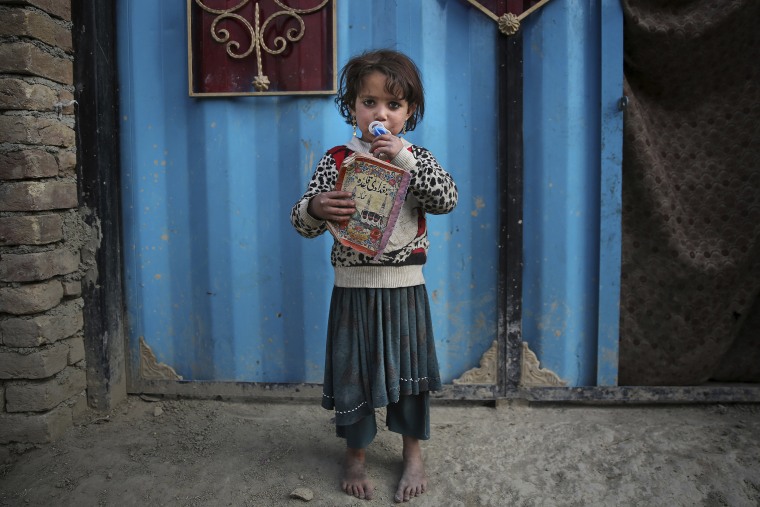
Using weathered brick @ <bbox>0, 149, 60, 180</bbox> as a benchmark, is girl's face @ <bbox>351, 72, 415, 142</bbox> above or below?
above

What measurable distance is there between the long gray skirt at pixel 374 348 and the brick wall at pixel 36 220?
1.26 meters

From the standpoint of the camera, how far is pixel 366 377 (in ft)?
6.70

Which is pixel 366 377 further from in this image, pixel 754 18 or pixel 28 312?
pixel 754 18

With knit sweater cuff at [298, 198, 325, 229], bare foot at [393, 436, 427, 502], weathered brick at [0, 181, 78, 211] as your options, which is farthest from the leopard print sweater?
weathered brick at [0, 181, 78, 211]

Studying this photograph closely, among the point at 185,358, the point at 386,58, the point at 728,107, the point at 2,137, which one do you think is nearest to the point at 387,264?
the point at 386,58

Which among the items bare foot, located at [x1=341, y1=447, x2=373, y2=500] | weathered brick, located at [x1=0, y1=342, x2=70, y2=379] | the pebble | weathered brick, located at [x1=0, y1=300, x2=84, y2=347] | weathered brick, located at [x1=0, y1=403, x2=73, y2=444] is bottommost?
the pebble

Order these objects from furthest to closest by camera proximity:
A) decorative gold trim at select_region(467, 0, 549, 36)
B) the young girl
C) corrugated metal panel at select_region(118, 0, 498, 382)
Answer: corrugated metal panel at select_region(118, 0, 498, 382), decorative gold trim at select_region(467, 0, 549, 36), the young girl

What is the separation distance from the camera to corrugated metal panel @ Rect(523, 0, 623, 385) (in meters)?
2.63

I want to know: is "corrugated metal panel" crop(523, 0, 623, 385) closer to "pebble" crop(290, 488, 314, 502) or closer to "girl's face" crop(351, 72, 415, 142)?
"girl's face" crop(351, 72, 415, 142)

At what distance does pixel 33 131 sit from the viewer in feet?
7.76

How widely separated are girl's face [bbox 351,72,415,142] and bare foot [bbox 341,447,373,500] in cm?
115

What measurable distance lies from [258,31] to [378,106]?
1028 mm

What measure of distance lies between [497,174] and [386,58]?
96cm

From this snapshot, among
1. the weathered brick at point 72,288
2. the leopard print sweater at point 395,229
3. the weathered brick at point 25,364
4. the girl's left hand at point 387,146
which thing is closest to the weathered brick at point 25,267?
the weathered brick at point 72,288
